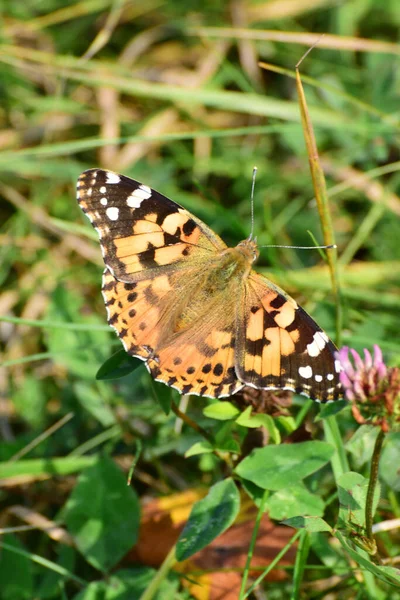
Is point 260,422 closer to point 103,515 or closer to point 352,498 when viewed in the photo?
point 352,498

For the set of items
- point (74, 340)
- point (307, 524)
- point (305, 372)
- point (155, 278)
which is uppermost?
point (155, 278)

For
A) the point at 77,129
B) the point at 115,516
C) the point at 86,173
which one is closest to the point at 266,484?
the point at 115,516

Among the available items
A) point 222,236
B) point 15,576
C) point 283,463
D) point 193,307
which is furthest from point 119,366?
point 222,236

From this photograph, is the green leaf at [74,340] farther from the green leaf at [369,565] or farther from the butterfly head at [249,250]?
the green leaf at [369,565]

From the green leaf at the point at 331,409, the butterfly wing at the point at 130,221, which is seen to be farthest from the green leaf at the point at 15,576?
the green leaf at the point at 331,409

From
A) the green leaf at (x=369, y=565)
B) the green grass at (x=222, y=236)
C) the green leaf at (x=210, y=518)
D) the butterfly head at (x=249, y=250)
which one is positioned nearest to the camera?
the green leaf at (x=369, y=565)

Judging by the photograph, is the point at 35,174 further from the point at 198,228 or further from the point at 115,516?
the point at 115,516

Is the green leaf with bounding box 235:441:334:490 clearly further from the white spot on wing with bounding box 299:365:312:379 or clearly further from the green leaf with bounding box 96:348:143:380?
the green leaf with bounding box 96:348:143:380

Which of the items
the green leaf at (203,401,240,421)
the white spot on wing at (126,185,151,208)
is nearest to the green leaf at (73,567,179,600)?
the green leaf at (203,401,240,421)
